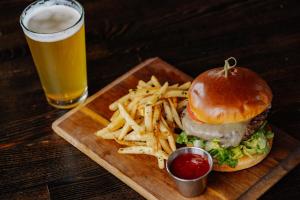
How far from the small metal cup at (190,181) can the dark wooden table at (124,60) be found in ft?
0.98

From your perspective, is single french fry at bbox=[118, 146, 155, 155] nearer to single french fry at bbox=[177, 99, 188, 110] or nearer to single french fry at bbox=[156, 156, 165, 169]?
single french fry at bbox=[156, 156, 165, 169]

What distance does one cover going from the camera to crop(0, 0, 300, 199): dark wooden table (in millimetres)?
3785

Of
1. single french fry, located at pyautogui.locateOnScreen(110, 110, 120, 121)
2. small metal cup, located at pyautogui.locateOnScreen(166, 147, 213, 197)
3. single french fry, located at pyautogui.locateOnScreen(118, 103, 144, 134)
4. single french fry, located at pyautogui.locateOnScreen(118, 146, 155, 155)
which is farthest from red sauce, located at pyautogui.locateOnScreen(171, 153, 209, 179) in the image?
single french fry, located at pyautogui.locateOnScreen(110, 110, 120, 121)

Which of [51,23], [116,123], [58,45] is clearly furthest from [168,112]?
[51,23]

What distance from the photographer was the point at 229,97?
11.6 feet

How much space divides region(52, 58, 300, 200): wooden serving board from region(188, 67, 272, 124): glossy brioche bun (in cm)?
38

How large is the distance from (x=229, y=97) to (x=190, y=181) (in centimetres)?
53

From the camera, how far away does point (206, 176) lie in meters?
3.47

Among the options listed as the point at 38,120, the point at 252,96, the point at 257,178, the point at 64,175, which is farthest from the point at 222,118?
the point at 38,120

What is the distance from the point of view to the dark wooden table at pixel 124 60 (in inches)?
149

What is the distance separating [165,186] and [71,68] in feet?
3.46

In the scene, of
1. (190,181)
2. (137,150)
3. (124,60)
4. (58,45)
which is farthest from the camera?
(124,60)

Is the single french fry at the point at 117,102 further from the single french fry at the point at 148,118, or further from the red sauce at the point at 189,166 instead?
the red sauce at the point at 189,166

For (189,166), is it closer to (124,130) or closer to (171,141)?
(171,141)
